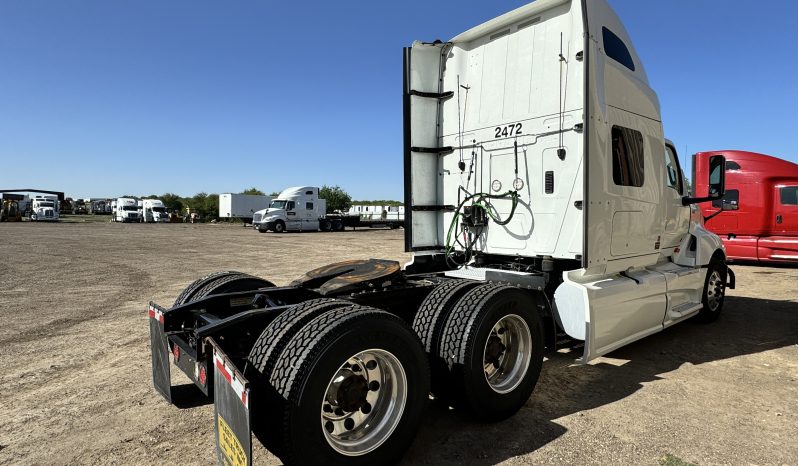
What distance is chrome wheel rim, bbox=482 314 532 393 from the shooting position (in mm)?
3524

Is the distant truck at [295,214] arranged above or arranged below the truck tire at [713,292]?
above

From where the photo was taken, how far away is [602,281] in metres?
4.37

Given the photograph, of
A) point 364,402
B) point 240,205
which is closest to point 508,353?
point 364,402

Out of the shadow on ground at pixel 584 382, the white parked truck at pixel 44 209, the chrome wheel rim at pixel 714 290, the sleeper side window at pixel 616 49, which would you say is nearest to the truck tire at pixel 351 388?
the shadow on ground at pixel 584 382

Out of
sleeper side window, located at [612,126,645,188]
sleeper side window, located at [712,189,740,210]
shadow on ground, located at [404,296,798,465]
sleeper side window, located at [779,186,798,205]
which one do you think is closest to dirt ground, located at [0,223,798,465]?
shadow on ground, located at [404,296,798,465]

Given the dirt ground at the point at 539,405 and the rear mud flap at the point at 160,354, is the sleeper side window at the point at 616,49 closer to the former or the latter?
the dirt ground at the point at 539,405

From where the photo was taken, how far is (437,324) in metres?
3.36

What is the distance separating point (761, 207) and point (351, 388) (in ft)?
46.0

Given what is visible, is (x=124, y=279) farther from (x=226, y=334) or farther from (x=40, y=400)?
(x=226, y=334)

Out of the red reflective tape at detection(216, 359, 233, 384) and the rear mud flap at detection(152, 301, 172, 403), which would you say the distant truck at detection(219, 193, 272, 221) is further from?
the red reflective tape at detection(216, 359, 233, 384)

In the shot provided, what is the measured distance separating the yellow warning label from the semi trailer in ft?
0.05

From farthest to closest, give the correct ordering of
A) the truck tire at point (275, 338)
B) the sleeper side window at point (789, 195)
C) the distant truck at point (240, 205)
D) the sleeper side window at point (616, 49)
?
the distant truck at point (240, 205) < the sleeper side window at point (789, 195) < the sleeper side window at point (616, 49) < the truck tire at point (275, 338)

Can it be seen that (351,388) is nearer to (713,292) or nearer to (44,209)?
(713,292)

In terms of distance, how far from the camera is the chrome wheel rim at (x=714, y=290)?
6344mm
